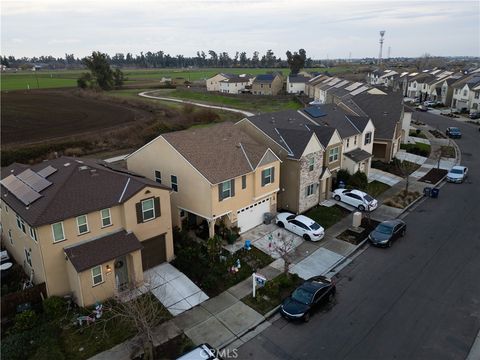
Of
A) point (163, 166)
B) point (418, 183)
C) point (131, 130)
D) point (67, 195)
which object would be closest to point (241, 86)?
point (131, 130)

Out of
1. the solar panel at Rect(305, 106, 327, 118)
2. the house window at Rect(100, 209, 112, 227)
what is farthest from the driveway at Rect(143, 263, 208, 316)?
the solar panel at Rect(305, 106, 327, 118)

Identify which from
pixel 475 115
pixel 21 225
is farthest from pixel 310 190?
pixel 475 115

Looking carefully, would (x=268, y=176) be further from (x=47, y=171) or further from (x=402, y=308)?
(x=47, y=171)

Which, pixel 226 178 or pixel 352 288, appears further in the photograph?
pixel 226 178

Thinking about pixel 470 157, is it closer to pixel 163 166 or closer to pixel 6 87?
pixel 163 166

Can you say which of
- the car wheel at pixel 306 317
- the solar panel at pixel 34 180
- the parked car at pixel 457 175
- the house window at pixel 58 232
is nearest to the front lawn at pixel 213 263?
the car wheel at pixel 306 317

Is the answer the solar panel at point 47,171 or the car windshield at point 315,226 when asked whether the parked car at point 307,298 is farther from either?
the solar panel at point 47,171

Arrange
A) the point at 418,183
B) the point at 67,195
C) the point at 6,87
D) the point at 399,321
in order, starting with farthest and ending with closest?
the point at 6,87 → the point at 418,183 → the point at 67,195 → the point at 399,321

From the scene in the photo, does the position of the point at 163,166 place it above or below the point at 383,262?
above
